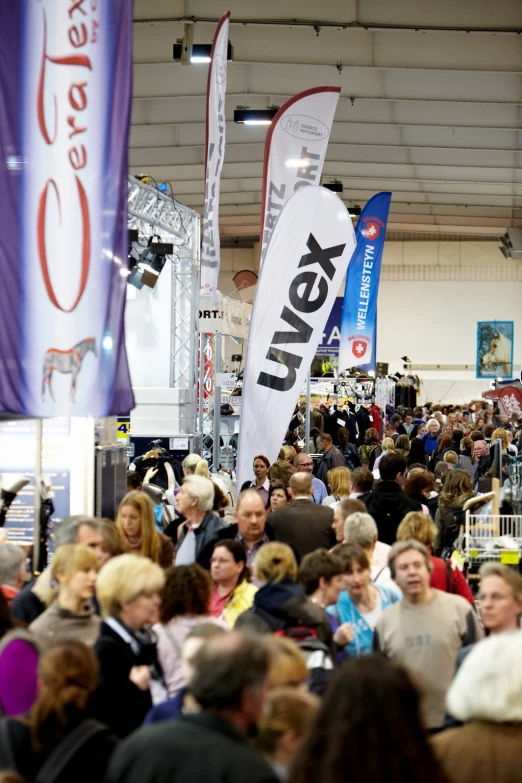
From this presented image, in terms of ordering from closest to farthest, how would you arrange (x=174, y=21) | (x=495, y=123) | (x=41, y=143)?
(x=41, y=143), (x=174, y=21), (x=495, y=123)

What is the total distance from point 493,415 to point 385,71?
9.07 metres

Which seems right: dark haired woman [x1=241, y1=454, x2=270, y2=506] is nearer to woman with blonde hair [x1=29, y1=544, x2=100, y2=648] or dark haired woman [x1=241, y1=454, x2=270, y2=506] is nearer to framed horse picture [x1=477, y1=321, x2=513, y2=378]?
woman with blonde hair [x1=29, y1=544, x2=100, y2=648]

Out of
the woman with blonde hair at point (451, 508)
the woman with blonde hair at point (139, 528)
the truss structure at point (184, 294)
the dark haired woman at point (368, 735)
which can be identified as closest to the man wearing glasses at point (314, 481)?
the woman with blonde hair at point (451, 508)

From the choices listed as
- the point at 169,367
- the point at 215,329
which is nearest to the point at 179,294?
the point at 169,367

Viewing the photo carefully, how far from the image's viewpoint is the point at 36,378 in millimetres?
4863

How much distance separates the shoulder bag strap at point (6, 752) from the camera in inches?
102

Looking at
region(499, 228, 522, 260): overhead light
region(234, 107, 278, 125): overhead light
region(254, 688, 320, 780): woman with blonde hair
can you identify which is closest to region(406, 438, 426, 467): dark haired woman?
region(234, 107, 278, 125): overhead light

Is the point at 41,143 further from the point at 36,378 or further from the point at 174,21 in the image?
the point at 174,21

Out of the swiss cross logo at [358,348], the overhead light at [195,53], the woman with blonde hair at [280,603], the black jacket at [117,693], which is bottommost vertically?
the black jacket at [117,693]

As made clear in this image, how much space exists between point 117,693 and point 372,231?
44.1 ft

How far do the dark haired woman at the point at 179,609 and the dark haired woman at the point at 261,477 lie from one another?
12.0ft

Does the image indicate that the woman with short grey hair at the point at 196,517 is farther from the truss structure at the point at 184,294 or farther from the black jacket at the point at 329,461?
the truss structure at the point at 184,294

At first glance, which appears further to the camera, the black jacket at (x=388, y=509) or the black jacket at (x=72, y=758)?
the black jacket at (x=388, y=509)

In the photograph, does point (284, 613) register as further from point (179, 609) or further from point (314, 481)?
point (314, 481)
